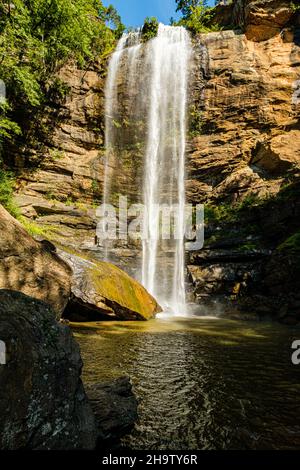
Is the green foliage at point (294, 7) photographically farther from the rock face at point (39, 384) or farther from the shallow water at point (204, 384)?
the rock face at point (39, 384)

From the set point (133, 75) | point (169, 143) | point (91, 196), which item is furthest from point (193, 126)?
point (91, 196)

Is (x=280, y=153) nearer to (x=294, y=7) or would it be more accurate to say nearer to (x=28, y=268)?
(x=294, y=7)

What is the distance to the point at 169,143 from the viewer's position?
21.5 metres

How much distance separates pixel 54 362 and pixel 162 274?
15766mm

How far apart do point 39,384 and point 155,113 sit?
867 inches

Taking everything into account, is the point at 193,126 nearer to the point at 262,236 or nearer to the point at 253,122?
the point at 253,122

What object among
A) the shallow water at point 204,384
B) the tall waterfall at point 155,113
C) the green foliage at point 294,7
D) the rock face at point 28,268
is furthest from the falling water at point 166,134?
the shallow water at point 204,384

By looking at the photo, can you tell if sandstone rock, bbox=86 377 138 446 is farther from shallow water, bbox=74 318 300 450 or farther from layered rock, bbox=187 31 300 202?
layered rock, bbox=187 31 300 202

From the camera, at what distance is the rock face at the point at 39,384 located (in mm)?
2082

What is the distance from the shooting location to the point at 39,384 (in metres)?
2.25

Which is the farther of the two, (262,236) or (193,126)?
(193,126)

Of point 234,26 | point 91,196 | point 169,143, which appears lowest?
point 91,196

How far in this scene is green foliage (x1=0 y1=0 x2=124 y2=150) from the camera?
511 inches

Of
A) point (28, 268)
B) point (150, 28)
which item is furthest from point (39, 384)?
point (150, 28)
